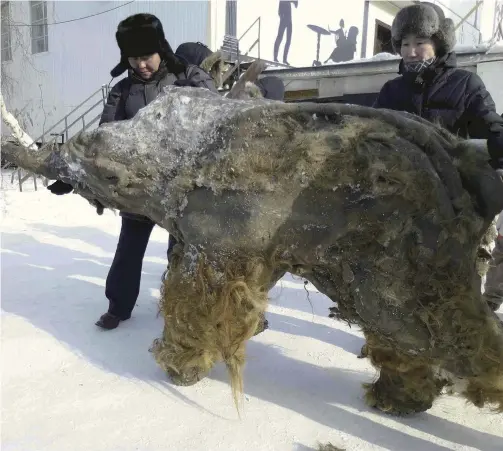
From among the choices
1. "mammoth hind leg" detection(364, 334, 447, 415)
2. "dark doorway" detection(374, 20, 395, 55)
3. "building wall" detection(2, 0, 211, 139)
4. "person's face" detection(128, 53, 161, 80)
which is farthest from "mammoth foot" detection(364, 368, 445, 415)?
"dark doorway" detection(374, 20, 395, 55)

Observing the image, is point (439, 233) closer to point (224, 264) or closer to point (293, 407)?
point (224, 264)

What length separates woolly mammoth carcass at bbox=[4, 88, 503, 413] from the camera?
175cm

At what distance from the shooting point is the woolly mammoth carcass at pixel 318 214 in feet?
5.73

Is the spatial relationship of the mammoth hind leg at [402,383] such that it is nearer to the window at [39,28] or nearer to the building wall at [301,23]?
the building wall at [301,23]

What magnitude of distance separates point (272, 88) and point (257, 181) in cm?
254

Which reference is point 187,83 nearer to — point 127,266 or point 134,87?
point 134,87

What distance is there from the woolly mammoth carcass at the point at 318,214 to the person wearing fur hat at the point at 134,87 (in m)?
0.70

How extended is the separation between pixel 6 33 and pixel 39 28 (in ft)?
4.06

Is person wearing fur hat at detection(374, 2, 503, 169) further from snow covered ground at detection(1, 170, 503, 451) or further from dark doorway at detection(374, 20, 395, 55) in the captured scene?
dark doorway at detection(374, 20, 395, 55)

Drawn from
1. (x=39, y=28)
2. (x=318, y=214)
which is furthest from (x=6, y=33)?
(x=318, y=214)

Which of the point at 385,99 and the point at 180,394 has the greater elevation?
the point at 385,99

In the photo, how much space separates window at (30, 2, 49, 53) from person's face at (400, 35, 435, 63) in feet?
47.8

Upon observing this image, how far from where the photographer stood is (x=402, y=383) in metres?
2.30

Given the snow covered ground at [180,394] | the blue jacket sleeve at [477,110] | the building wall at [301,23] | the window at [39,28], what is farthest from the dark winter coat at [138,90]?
the window at [39,28]
